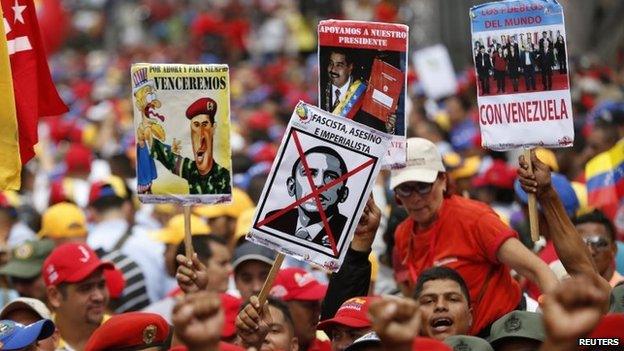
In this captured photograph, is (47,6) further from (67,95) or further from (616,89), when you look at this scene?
(616,89)

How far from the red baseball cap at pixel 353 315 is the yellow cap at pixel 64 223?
4.26 meters

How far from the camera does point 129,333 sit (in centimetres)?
684

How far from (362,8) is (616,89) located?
32.6ft

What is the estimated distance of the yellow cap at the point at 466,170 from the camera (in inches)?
488

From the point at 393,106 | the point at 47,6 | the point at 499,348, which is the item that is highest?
the point at 47,6

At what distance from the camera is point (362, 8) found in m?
28.8

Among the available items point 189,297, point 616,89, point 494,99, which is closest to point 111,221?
point 494,99

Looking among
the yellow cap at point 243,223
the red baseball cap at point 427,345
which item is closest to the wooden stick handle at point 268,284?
the red baseball cap at point 427,345

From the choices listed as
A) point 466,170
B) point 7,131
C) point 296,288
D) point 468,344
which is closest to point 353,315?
point 468,344

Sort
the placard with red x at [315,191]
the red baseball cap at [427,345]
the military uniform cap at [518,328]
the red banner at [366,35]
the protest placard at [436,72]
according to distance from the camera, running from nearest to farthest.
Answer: the red baseball cap at [427,345], the military uniform cap at [518,328], the placard with red x at [315,191], the red banner at [366,35], the protest placard at [436,72]

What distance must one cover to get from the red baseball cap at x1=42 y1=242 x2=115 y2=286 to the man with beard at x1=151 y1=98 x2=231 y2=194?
1541 millimetres

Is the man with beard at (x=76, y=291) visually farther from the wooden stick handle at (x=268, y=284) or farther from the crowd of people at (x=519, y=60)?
the crowd of people at (x=519, y=60)

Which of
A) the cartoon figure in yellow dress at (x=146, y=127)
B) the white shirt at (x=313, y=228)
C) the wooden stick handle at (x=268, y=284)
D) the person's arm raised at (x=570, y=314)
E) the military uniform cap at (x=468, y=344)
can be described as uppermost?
the cartoon figure in yellow dress at (x=146, y=127)

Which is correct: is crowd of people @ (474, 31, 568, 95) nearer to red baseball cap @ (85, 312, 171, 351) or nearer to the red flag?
red baseball cap @ (85, 312, 171, 351)
